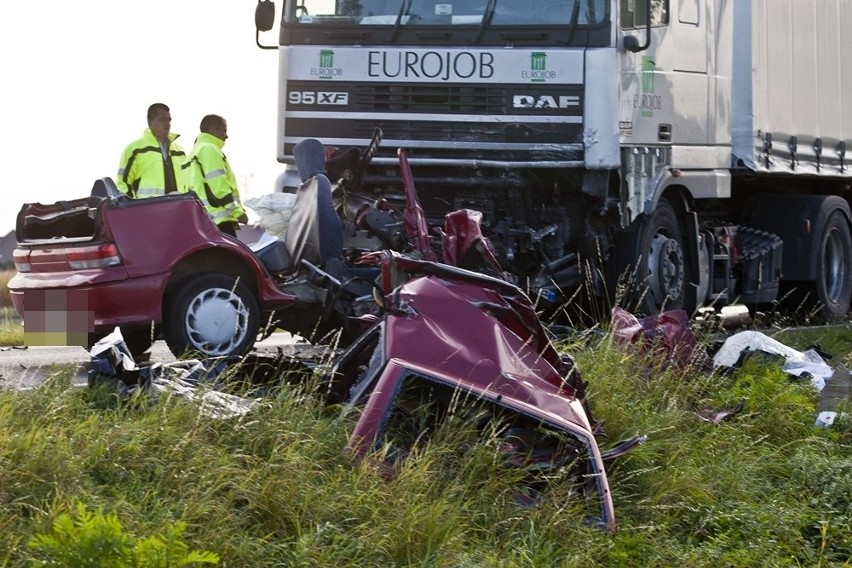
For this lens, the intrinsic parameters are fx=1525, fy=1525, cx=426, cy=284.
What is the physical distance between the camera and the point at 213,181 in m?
11.5

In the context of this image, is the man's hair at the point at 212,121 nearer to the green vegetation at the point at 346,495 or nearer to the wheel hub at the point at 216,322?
the wheel hub at the point at 216,322

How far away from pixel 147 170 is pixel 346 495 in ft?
24.2

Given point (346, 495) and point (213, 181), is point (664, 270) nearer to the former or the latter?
point (213, 181)

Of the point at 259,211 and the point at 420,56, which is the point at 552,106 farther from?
the point at 259,211

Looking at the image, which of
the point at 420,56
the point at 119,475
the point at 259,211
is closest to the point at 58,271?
the point at 259,211

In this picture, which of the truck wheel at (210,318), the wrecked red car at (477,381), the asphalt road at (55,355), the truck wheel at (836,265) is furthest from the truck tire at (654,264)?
the wrecked red car at (477,381)

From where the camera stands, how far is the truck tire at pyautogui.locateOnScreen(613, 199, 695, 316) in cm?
1203

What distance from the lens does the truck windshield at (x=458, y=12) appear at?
11320 millimetres

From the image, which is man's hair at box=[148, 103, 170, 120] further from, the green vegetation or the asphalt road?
the green vegetation

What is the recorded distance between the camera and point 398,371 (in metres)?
5.58

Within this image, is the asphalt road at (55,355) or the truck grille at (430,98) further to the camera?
the truck grille at (430,98)

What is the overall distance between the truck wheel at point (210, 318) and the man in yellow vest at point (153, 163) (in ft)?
9.15

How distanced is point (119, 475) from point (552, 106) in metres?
6.95

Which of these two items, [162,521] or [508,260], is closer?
[162,521]
